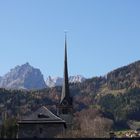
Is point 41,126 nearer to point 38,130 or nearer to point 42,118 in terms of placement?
point 38,130

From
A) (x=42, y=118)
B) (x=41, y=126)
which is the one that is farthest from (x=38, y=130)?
(x=42, y=118)

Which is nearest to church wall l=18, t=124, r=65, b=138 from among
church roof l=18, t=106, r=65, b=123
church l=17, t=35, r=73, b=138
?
church l=17, t=35, r=73, b=138

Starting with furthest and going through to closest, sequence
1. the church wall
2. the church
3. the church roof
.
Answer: the church roof → the church wall → the church

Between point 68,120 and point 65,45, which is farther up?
point 65,45

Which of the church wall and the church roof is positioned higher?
the church roof

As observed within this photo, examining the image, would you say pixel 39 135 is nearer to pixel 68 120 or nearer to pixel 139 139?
pixel 68 120

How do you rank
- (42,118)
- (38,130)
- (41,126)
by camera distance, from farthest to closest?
(42,118), (41,126), (38,130)

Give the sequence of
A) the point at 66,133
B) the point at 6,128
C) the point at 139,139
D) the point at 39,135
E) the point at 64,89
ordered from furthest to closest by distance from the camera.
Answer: the point at 64,89 < the point at 6,128 < the point at 39,135 < the point at 66,133 < the point at 139,139

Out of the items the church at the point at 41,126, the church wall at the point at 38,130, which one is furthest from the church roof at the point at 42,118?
the church wall at the point at 38,130

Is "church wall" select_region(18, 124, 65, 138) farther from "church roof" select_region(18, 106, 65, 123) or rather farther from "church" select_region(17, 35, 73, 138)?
"church roof" select_region(18, 106, 65, 123)

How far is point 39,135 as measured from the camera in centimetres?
8594

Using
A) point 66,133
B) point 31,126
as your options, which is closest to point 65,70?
point 31,126

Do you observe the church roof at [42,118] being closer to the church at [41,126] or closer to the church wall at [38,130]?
the church at [41,126]

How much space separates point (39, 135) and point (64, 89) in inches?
594
